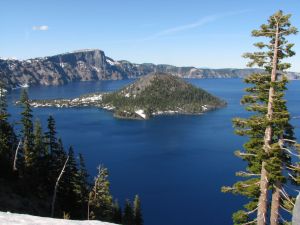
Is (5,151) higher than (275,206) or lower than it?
lower

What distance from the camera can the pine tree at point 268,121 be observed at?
875 inches

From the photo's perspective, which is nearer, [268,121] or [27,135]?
[268,121]

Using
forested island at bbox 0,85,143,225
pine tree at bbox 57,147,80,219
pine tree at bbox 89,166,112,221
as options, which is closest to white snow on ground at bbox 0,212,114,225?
pine tree at bbox 89,166,112,221

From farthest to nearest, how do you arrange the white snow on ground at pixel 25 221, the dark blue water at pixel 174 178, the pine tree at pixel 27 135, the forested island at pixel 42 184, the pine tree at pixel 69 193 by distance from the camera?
the dark blue water at pixel 174 178 → the pine tree at pixel 27 135 → the pine tree at pixel 69 193 → the forested island at pixel 42 184 → the white snow on ground at pixel 25 221

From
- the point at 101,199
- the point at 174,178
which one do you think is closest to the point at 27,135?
the point at 101,199

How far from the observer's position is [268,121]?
2208cm

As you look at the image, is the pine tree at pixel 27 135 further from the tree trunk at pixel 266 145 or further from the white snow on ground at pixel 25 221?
the white snow on ground at pixel 25 221

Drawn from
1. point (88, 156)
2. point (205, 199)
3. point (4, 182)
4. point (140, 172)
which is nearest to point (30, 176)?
point (4, 182)

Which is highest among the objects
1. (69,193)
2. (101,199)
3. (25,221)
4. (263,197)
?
(25,221)

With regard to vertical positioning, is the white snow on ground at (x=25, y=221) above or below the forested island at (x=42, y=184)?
above

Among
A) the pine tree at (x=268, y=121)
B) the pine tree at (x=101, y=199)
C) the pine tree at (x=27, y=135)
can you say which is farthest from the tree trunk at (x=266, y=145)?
the pine tree at (x=27, y=135)

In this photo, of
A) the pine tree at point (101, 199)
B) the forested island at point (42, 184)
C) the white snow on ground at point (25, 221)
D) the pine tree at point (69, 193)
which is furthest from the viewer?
the pine tree at point (69, 193)

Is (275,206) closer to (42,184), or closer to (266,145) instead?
(266,145)

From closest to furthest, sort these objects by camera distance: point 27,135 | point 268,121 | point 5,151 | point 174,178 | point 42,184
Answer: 1. point 268,121
2. point 42,184
3. point 5,151
4. point 27,135
5. point 174,178
